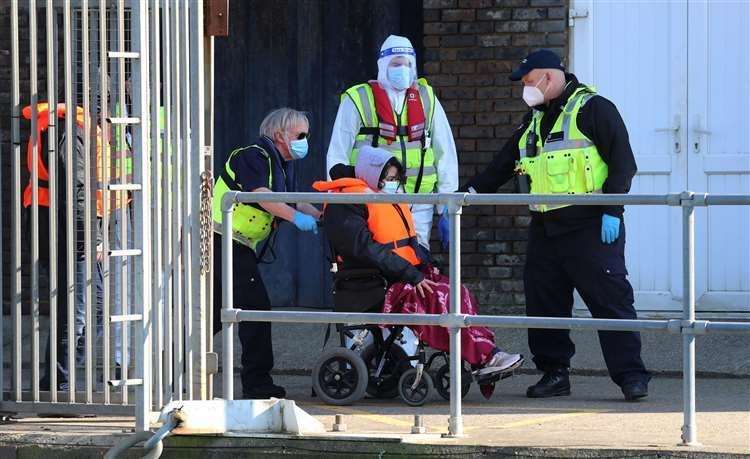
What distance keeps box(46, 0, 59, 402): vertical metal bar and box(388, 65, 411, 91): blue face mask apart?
2.55 m

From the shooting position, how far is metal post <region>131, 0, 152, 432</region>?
652 centimetres

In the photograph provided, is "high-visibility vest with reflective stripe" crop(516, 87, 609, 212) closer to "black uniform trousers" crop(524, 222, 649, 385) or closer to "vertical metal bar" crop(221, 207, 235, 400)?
"black uniform trousers" crop(524, 222, 649, 385)

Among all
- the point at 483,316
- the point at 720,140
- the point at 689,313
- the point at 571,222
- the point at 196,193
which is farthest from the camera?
the point at 720,140

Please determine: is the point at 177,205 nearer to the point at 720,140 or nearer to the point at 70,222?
the point at 70,222

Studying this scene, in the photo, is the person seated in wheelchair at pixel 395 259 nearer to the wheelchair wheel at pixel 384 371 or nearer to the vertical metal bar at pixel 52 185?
the wheelchair wheel at pixel 384 371

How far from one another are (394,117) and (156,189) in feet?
7.92

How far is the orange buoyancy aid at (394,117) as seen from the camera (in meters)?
8.75

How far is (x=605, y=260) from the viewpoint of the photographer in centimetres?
801

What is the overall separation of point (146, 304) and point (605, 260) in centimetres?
265

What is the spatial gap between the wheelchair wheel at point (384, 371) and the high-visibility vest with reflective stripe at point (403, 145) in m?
1.21

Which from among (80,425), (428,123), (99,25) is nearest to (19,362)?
(80,425)

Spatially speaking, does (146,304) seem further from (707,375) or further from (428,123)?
(707,375)

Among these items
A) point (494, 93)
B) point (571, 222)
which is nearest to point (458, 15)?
point (494, 93)

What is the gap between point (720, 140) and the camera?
33.5 ft
